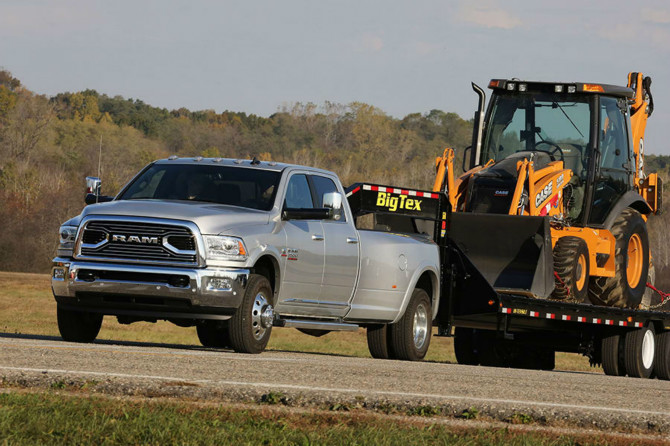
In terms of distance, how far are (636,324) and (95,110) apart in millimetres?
153562

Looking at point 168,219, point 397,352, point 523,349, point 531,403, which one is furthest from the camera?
point 523,349

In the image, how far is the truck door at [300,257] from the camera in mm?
12281

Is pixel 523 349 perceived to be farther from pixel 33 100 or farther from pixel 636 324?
pixel 33 100

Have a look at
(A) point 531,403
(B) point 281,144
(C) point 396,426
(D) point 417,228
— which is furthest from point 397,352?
(B) point 281,144

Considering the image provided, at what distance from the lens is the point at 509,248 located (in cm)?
1530

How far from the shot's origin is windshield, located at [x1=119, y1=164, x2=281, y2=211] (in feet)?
41.2

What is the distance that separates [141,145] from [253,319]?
130m

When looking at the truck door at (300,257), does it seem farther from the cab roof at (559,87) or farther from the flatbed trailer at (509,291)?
the cab roof at (559,87)

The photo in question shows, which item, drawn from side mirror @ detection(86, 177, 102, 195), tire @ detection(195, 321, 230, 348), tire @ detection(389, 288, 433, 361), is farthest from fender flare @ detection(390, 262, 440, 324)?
side mirror @ detection(86, 177, 102, 195)

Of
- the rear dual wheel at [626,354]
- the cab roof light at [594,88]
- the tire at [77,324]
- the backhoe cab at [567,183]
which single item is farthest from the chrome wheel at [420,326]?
the cab roof light at [594,88]

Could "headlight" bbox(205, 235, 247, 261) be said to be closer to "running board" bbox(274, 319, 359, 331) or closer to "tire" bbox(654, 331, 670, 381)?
"running board" bbox(274, 319, 359, 331)

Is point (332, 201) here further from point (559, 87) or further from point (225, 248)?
point (559, 87)

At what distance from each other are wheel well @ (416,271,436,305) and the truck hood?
3.49 metres

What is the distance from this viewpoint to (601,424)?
7562mm
